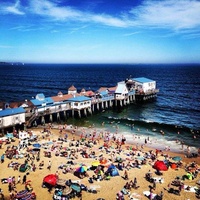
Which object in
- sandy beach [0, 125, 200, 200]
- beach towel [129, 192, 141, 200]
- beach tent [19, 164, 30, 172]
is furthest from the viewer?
beach tent [19, 164, 30, 172]

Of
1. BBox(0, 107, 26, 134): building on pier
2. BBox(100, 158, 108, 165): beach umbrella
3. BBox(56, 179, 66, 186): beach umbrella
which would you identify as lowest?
BBox(100, 158, 108, 165): beach umbrella

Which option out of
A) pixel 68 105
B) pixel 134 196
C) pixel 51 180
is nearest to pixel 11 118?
pixel 68 105

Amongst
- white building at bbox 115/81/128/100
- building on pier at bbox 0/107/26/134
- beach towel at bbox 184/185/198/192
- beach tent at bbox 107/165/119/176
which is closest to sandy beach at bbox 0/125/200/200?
beach towel at bbox 184/185/198/192

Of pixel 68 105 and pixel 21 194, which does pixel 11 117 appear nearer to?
pixel 68 105

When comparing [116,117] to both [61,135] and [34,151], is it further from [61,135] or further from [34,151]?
[34,151]

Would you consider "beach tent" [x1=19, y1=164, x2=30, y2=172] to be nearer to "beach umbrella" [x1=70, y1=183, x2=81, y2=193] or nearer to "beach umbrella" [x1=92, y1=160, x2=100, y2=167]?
"beach umbrella" [x1=70, y1=183, x2=81, y2=193]

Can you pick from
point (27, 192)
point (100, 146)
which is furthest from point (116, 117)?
point (27, 192)
